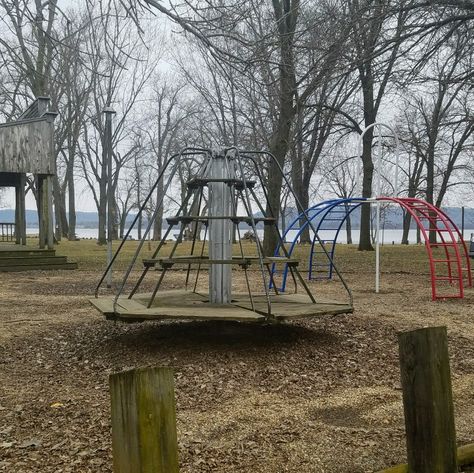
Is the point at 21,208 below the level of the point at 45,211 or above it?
above

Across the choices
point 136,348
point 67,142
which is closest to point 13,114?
point 67,142

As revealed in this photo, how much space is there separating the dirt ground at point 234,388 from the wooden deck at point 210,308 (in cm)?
37

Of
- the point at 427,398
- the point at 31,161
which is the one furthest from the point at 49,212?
the point at 427,398

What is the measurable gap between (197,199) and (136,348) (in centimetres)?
186

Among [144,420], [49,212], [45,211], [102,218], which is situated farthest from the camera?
[102,218]

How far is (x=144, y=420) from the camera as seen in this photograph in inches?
79.0

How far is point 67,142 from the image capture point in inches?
1571

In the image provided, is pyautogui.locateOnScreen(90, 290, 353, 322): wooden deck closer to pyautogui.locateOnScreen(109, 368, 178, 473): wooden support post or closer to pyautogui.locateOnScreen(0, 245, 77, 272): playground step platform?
pyautogui.locateOnScreen(109, 368, 178, 473): wooden support post

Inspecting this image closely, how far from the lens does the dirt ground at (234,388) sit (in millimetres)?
3445

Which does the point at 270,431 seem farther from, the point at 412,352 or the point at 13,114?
the point at 13,114

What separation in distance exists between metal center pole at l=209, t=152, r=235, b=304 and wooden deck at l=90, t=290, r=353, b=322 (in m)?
0.18

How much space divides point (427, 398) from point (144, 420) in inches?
53.6

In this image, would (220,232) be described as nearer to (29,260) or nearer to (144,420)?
(144,420)

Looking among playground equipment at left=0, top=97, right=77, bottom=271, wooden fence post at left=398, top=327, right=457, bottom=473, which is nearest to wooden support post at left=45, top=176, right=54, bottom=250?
playground equipment at left=0, top=97, right=77, bottom=271
